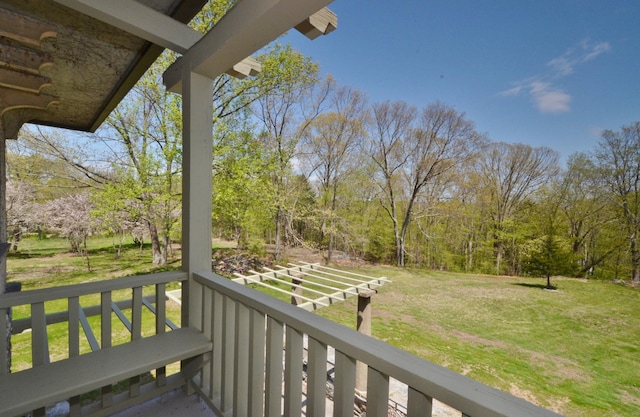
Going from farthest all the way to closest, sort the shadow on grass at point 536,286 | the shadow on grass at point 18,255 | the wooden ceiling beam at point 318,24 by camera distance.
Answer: the shadow on grass at point 536,286
the shadow on grass at point 18,255
the wooden ceiling beam at point 318,24

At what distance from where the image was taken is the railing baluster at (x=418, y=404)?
1.63ft

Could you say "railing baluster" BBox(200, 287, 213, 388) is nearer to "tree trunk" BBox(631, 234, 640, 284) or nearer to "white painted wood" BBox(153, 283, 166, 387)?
"white painted wood" BBox(153, 283, 166, 387)

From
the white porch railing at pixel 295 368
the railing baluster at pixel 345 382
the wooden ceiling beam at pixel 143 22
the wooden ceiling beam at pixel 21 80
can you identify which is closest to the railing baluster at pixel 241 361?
the white porch railing at pixel 295 368

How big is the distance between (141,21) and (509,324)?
768 cm

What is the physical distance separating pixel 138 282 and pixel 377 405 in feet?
3.67

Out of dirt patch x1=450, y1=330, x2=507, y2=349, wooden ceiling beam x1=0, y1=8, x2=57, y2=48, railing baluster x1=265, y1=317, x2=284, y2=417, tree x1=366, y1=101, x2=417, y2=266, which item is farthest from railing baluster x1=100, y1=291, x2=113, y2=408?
tree x1=366, y1=101, x2=417, y2=266

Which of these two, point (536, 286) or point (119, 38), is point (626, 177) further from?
point (119, 38)

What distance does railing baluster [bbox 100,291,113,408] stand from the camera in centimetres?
110

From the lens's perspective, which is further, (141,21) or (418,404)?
(141,21)

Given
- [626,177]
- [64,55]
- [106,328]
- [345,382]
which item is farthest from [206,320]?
[626,177]

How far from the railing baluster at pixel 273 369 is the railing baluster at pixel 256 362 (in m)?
0.07

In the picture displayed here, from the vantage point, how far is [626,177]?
6.34m

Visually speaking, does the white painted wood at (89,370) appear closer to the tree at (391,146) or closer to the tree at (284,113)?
the tree at (284,113)

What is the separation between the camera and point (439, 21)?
902 cm
